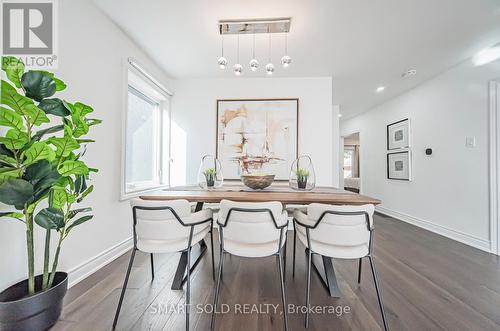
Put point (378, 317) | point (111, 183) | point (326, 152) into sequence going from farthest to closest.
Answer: point (326, 152) → point (111, 183) → point (378, 317)

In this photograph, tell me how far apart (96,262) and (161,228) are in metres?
1.24

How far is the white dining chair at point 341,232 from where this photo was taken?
120 centimetres

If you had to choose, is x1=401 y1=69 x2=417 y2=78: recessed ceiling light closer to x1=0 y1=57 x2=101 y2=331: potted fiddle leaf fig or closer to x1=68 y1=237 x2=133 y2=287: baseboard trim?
x1=0 y1=57 x2=101 y2=331: potted fiddle leaf fig

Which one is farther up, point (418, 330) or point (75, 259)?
point (75, 259)

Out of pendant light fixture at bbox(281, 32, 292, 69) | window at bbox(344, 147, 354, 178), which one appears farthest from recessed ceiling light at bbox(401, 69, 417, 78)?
window at bbox(344, 147, 354, 178)

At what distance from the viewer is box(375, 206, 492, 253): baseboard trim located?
2.44 m

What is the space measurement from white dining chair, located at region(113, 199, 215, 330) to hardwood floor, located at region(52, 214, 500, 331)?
28 centimetres

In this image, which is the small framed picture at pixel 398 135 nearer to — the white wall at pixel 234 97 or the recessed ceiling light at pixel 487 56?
the recessed ceiling light at pixel 487 56

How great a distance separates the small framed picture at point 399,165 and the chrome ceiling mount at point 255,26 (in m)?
3.40

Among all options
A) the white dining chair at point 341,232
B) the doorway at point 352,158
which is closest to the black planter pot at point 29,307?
the white dining chair at point 341,232

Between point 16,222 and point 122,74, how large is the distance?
5.65ft

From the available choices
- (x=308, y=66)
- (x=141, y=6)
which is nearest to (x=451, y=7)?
(x=308, y=66)

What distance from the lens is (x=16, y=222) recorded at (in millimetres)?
1286

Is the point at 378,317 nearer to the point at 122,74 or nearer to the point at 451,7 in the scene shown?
the point at 451,7
